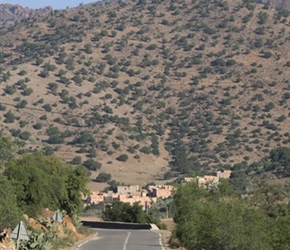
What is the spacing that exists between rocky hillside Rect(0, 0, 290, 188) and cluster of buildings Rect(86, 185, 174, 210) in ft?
18.2

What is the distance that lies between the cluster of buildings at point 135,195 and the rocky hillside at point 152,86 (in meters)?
5.54

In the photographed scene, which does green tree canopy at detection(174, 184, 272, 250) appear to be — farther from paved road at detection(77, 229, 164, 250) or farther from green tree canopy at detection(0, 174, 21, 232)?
paved road at detection(77, 229, 164, 250)

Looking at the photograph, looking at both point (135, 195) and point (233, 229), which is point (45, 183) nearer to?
point (233, 229)

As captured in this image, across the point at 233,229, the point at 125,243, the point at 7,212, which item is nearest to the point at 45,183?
the point at 125,243

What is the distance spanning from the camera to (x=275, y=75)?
13588 cm

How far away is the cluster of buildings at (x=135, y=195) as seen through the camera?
102 m

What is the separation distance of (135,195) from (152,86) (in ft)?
112

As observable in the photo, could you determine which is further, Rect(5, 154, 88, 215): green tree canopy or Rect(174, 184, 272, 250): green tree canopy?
Rect(5, 154, 88, 215): green tree canopy

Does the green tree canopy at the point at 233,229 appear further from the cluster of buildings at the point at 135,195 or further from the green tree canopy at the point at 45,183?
the cluster of buildings at the point at 135,195

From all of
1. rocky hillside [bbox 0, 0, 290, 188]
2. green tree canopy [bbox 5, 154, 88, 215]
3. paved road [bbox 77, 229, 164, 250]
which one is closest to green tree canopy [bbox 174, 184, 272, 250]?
paved road [bbox 77, 229, 164, 250]

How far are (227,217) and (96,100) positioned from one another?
326 ft

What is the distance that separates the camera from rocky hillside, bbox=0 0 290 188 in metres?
120

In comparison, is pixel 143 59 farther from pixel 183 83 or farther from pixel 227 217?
pixel 227 217

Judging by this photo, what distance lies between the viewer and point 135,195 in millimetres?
105125
